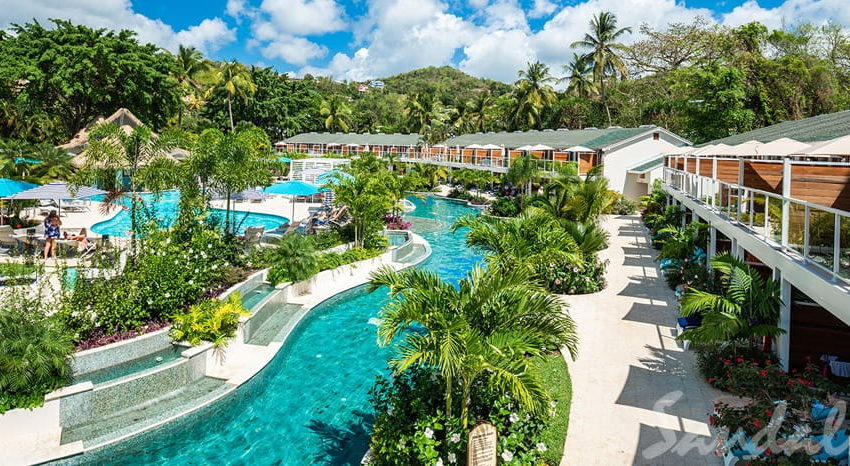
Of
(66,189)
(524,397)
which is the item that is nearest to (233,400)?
(524,397)

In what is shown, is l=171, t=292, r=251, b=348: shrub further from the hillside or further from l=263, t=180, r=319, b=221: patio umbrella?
the hillside

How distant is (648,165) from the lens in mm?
34281

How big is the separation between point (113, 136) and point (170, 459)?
10412 mm

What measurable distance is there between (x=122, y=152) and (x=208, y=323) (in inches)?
286

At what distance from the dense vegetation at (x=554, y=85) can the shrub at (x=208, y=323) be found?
31.2m

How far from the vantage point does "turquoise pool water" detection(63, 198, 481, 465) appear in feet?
24.3

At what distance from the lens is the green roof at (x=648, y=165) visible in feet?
110

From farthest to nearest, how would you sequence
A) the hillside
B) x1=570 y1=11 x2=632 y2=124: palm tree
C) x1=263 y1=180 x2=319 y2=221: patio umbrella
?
1. the hillside
2. x1=570 y1=11 x2=632 y2=124: palm tree
3. x1=263 y1=180 x2=319 y2=221: patio umbrella

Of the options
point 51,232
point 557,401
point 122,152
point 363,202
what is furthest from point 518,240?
point 51,232

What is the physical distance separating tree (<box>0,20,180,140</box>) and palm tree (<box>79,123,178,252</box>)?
24.0 m

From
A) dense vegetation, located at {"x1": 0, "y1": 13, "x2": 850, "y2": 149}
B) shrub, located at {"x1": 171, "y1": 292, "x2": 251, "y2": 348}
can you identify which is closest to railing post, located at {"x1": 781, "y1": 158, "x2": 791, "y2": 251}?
shrub, located at {"x1": 171, "y1": 292, "x2": 251, "y2": 348}

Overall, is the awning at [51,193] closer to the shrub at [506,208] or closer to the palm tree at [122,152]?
the palm tree at [122,152]

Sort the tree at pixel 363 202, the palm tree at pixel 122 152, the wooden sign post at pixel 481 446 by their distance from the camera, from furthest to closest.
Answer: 1. the tree at pixel 363 202
2. the palm tree at pixel 122 152
3. the wooden sign post at pixel 481 446

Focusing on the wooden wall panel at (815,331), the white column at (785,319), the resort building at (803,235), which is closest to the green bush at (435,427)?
the resort building at (803,235)
